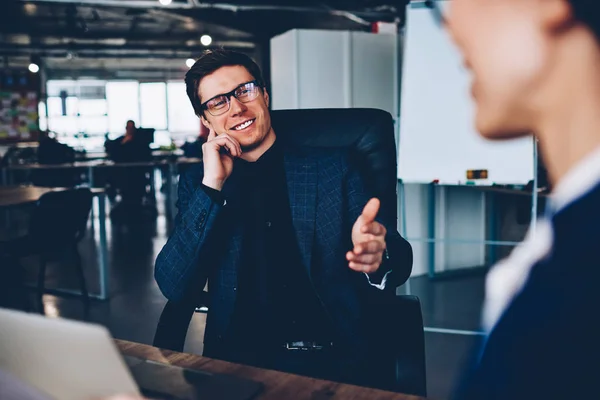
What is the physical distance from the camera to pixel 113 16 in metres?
11.3

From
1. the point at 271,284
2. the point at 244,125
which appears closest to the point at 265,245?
the point at 271,284

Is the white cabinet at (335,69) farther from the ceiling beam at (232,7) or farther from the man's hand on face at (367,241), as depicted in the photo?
the man's hand on face at (367,241)

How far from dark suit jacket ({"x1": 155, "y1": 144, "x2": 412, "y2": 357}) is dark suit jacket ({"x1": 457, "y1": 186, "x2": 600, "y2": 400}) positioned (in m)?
1.10

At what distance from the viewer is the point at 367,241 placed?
3.84ft

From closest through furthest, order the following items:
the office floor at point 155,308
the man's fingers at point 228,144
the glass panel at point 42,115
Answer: the man's fingers at point 228,144 < the office floor at point 155,308 < the glass panel at point 42,115

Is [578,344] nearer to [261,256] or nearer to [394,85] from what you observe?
[261,256]

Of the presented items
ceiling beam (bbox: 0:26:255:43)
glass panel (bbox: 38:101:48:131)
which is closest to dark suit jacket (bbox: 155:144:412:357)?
ceiling beam (bbox: 0:26:255:43)

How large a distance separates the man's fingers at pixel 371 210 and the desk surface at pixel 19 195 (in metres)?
3.20

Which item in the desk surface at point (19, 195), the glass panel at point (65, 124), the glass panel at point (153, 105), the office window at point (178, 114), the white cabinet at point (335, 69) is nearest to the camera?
the desk surface at point (19, 195)

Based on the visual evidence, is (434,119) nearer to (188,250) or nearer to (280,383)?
(188,250)

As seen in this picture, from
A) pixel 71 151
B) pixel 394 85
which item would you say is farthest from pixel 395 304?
pixel 71 151

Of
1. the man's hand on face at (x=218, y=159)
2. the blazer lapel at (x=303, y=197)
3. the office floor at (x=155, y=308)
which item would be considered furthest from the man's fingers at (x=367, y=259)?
the office floor at (x=155, y=308)

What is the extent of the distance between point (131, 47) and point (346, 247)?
11226 millimetres

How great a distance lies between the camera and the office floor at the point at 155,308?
3.23 m
